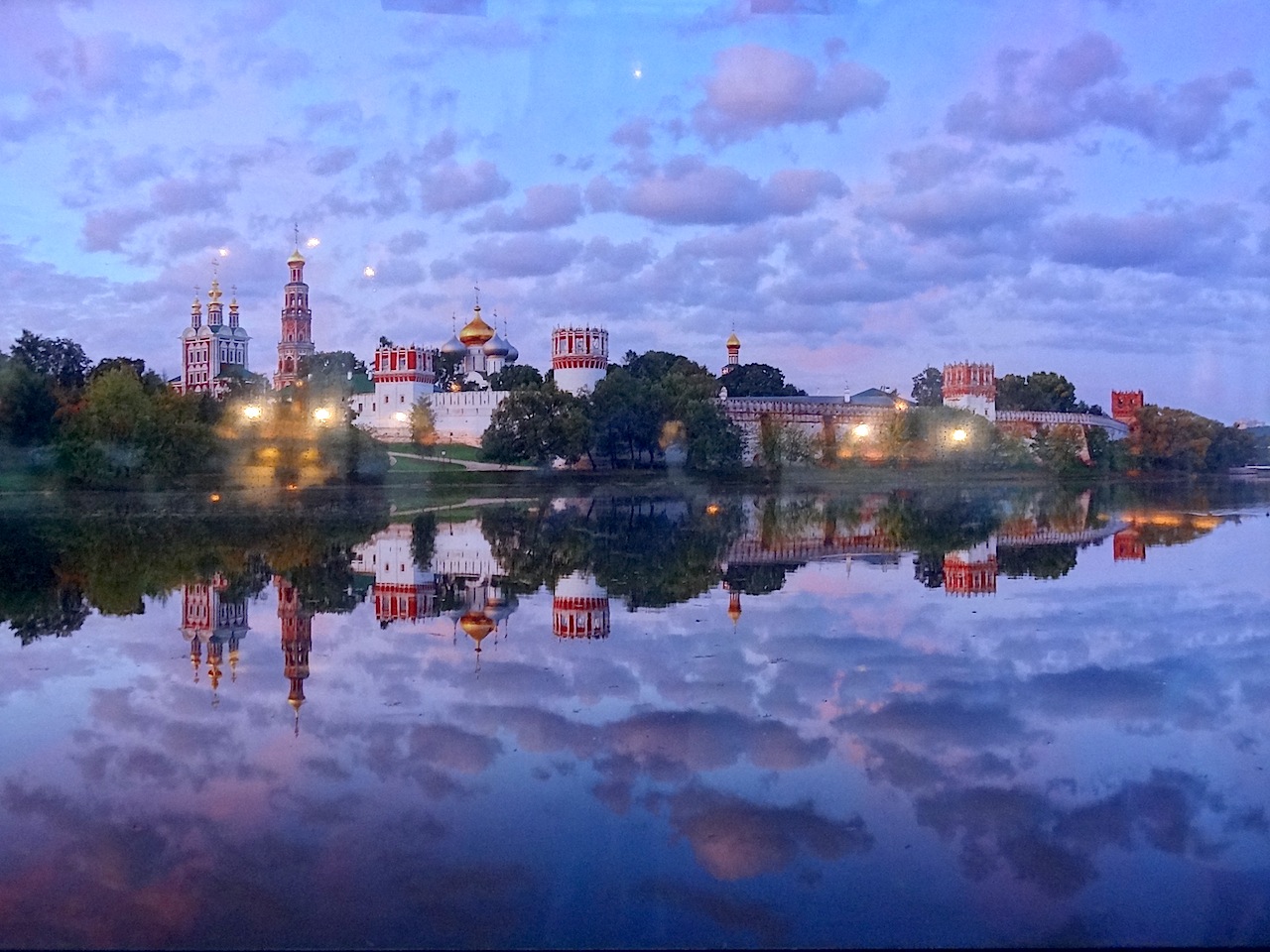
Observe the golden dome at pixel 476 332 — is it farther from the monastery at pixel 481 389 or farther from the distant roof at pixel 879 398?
the distant roof at pixel 879 398

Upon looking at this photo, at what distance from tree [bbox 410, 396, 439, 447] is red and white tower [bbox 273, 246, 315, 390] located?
1629 cm

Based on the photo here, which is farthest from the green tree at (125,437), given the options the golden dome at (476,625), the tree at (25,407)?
the golden dome at (476,625)

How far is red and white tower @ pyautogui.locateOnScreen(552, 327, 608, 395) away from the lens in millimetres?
54188

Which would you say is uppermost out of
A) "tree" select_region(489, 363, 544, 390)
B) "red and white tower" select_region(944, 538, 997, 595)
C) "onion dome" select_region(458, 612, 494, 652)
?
"tree" select_region(489, 363, 544, 390)

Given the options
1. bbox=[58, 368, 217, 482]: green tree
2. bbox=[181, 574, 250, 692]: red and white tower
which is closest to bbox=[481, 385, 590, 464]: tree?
bbox=[58, 368, 217, 482]: green tree

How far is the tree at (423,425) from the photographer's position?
52.1 metres

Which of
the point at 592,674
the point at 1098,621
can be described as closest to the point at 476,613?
the point at 592,674

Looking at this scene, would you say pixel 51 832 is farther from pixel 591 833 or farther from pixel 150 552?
pixel 150 552

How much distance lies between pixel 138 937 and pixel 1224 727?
6.05m

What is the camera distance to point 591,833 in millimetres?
5516

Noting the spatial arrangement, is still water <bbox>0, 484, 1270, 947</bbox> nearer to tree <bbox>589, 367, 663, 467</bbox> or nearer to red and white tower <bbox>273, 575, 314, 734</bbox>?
red and white tower <bbox>273, 575, 314, 734</bbox>

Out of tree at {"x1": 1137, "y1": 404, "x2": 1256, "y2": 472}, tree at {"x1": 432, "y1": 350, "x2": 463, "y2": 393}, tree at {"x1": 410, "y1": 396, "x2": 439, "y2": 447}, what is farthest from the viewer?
tree at {"x1": 432, "y1": 350, "x2": 463, "y2": 393}

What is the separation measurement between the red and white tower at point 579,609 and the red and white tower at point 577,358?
39.5 meters

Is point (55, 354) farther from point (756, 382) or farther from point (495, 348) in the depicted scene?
point (756, 382)
